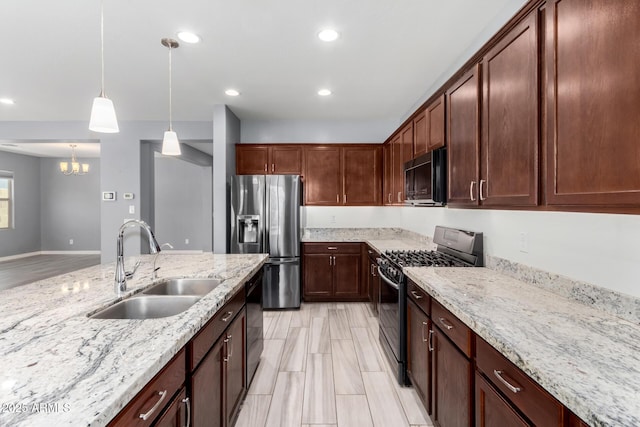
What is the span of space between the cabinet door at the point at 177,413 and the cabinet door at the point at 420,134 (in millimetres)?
2545

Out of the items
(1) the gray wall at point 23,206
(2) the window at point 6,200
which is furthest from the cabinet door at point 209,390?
(2) the window at point 6,200

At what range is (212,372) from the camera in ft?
4.96

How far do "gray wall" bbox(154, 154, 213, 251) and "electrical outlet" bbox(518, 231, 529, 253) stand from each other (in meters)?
7.67

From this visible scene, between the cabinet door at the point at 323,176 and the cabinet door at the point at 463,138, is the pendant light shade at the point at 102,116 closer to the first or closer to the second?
the cabinet door at the point at 463,138

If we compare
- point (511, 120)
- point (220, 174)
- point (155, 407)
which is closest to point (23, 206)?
point (220, 174)

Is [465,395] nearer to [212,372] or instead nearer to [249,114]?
[212,372]

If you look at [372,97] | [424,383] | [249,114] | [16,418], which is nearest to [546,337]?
[424,383]

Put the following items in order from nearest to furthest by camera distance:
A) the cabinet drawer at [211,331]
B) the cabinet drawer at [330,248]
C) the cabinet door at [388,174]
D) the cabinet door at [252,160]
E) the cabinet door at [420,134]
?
the cabinet drawer at [211,331] → the cabinet door at [420,134] → the cabinet door at [388,174] → the cabinet drawer at [330,248] → the cabinet door at [252,160]

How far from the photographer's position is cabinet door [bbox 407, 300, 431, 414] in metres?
1.97

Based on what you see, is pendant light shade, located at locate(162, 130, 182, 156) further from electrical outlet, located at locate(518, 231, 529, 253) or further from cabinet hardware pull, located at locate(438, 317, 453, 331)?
electrical outlet, located at locate(518, 231, 529, 253)

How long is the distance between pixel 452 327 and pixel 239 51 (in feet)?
8.43

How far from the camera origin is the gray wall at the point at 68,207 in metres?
8.57

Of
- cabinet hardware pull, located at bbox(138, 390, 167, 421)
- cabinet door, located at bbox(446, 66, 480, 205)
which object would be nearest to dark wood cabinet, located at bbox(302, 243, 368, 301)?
cabinet door, located at bbox(446, 66, 480, 205)

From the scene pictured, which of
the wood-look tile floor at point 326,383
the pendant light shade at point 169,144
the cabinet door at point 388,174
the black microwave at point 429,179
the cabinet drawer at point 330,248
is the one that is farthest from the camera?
the cabinet drawer at point 330,248
